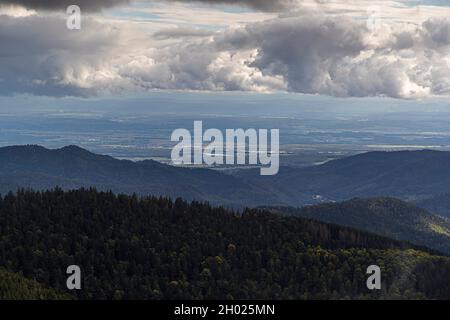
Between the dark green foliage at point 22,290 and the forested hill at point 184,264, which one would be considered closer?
the dark green foliage at point 22,290

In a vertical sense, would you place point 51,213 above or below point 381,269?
above

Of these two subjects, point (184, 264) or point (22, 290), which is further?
point (184, 264)

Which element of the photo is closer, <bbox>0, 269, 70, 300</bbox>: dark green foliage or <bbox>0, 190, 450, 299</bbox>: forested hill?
<bbox>0, 269, 70, 300</bbox>: dark green foliage

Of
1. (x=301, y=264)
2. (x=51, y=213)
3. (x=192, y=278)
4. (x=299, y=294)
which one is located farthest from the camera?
(x=51, y=213)

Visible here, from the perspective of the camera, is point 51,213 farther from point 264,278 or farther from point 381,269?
point 381,269

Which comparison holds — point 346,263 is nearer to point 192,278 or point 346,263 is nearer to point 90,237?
point 192,278

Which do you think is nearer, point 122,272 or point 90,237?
point 122,272

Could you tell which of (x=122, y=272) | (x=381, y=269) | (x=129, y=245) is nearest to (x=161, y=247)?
(x=129, y=245)

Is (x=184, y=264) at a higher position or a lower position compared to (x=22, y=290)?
higher
